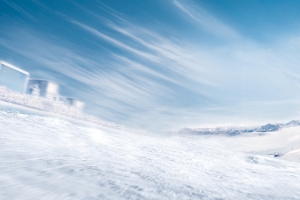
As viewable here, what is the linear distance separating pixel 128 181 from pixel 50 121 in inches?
183

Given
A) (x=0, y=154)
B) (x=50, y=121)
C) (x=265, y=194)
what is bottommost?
(x=265, y=194)

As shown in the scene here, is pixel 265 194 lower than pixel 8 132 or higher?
lower

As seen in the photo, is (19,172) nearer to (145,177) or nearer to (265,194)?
(145,177)

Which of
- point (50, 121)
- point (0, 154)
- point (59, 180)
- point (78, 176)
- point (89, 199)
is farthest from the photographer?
point (50, 121)

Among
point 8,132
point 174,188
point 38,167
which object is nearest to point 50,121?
point 8,132

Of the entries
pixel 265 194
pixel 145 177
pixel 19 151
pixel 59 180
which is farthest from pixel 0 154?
pixel 265 194

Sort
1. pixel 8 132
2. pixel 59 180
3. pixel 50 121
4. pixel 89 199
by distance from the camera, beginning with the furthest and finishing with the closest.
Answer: pixel 50 121
pixel 8 132
pixel 59 180
pixel 89 199

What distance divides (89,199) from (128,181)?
0.71 metres

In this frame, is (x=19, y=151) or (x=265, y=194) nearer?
(x=265, y=194)

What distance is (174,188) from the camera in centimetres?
232

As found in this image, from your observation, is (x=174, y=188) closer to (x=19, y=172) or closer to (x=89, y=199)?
(x=89, y=199)

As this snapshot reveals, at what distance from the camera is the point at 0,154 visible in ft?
8.12

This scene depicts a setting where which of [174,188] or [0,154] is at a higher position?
[0,154]

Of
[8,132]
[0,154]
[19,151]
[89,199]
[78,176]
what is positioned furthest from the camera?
→ [8,132]
